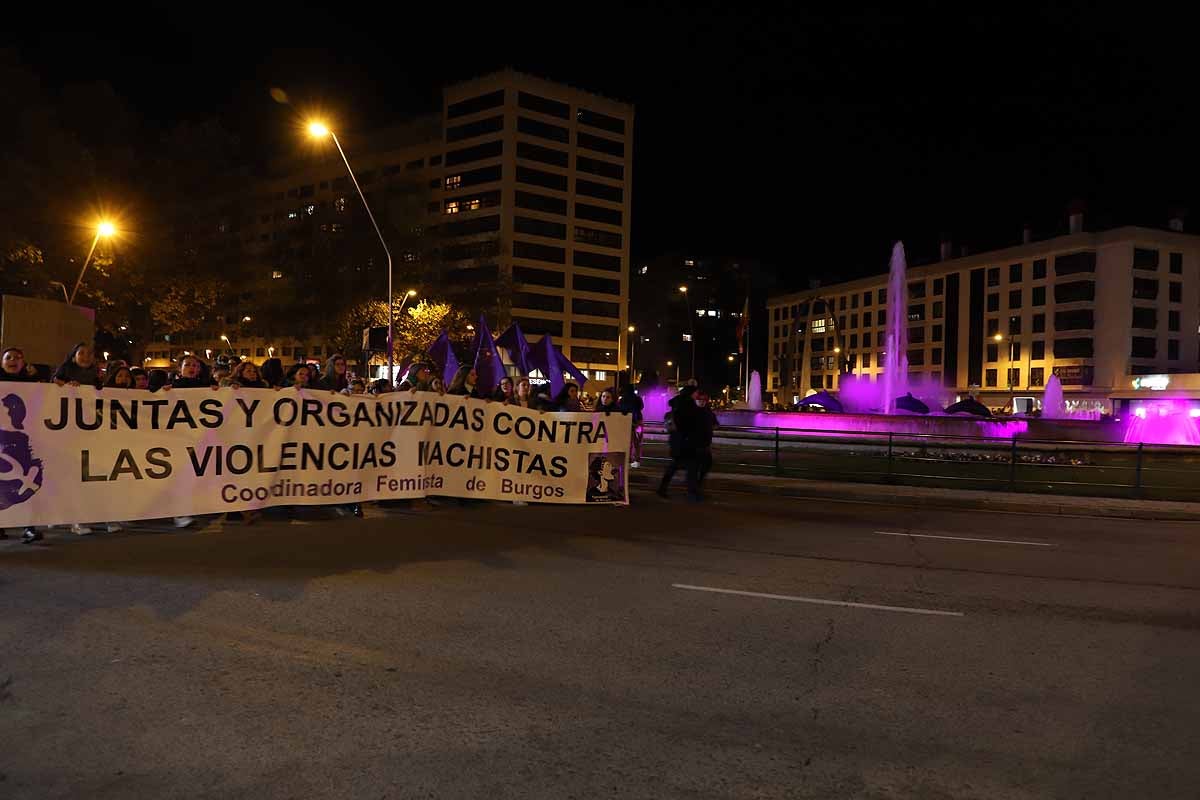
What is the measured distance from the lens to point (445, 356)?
89.0ft

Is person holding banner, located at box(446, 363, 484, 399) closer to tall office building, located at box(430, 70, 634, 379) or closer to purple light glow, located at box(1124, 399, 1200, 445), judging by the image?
purple light glow, located at box(1124, 399, 1200, 445)

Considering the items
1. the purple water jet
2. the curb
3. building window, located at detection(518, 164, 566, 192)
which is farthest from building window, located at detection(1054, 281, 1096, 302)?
the curb

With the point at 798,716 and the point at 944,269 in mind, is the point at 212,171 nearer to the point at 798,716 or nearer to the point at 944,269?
the point at 798,716

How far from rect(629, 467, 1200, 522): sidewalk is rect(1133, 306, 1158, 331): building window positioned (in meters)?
72.8

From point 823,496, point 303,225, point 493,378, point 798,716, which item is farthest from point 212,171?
point 798,716

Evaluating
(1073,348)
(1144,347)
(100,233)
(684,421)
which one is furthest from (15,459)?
(1144,347)

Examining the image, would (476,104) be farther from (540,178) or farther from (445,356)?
(445,356)

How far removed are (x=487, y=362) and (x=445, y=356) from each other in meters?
1.82

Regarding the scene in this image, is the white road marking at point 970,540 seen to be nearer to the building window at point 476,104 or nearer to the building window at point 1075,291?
the building window at point 1075,291

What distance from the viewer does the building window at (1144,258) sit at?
251 ft

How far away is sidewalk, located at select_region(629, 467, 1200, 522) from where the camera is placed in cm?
1404

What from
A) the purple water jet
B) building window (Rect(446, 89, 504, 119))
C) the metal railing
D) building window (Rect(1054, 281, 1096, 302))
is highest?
building window (Rect(446, 89, 504, 119))

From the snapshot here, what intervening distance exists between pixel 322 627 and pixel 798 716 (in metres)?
3.23

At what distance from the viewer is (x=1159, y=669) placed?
209 inches
